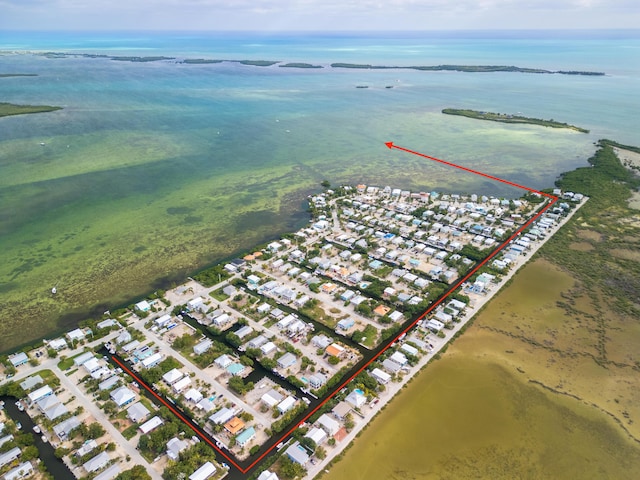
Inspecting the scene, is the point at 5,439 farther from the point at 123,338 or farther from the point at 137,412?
the point at 123,338

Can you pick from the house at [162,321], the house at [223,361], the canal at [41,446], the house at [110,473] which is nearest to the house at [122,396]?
the canal at [41,446]

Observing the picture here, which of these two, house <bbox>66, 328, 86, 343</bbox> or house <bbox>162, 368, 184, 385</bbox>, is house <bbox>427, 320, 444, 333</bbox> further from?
house <bbox>66, 328, 86, 343</bbox>

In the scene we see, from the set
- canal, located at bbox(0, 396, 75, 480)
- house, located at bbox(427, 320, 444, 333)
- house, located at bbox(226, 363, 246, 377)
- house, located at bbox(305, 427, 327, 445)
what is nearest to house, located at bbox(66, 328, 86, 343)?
canal, located at bbox(0, 396, 75, 480)

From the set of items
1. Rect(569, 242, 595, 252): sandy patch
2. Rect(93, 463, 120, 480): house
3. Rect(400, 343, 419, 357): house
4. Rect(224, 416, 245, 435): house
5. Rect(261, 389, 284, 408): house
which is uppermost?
Rect(569, 242, 595, 252): sandy patch

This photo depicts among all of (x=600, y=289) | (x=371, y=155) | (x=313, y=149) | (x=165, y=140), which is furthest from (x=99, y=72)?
(x=600, y=289)

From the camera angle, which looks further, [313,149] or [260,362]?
[313,149]

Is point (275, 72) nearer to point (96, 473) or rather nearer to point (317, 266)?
point (317, 266)
